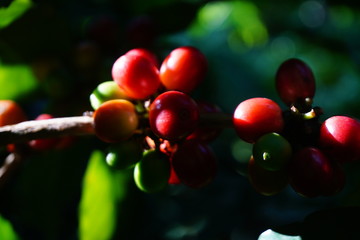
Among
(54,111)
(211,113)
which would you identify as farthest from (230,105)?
(211,113)

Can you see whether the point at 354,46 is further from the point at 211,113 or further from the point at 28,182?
the point at 28,182

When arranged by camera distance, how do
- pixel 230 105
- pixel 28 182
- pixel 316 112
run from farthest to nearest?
pixel 230 105 → pixel 28 182 → pixel 316 112

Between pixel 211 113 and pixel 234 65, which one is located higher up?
pixel 211 113

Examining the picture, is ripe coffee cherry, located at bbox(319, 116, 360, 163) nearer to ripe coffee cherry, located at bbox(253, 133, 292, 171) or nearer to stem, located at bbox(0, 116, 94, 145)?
ripe coffee cherry, located at bbox(253, 133, 292, 171)

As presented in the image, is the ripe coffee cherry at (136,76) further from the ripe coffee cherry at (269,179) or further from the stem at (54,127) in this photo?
the ripe coffee cherry at (269,179)

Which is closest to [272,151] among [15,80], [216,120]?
[216,120]

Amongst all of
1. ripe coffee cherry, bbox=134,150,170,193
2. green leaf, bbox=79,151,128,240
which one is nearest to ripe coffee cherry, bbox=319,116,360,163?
ripe coffee cherry, bbox=134,150,170,193

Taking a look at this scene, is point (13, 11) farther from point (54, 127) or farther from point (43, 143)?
point (54, 127)
